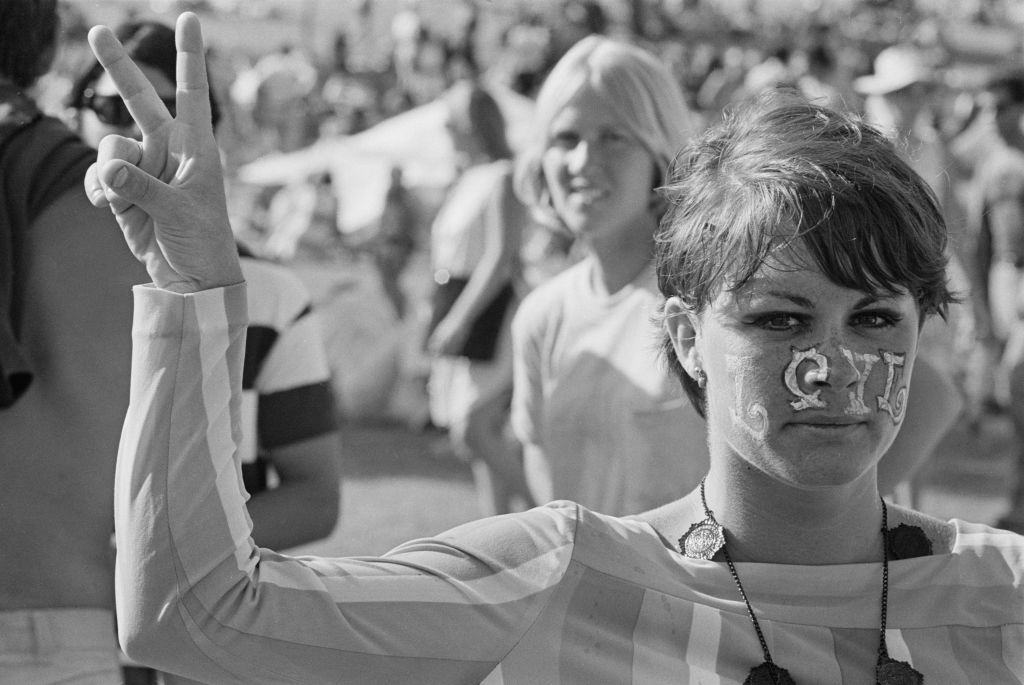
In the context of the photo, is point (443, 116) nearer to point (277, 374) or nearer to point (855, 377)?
point (277, 374)

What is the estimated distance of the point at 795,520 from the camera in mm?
1845

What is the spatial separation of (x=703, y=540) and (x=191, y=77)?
0.87 m

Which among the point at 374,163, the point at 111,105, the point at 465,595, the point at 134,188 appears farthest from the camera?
the point at 374,163

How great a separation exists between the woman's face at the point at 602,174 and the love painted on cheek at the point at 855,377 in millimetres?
1512

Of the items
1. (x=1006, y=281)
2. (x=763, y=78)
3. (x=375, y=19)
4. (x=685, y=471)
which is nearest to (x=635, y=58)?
(x=685, y=471)

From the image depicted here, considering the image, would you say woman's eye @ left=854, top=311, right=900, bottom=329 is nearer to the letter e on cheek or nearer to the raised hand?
the letter e on cheek

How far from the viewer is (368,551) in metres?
5.84

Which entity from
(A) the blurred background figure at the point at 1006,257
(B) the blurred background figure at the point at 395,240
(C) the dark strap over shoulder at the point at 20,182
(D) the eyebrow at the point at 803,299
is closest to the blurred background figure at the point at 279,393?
(C) the dark strap over shoulder at the point at 20,182

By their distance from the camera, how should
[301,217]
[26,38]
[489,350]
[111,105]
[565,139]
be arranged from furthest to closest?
[301,217] → [489,350] → [565,139] → [111,105] → [26,38]

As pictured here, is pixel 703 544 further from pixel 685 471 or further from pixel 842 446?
pixel 685 471

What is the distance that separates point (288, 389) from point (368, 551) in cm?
315

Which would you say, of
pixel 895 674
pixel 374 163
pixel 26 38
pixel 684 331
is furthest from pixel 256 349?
pixel 374 163

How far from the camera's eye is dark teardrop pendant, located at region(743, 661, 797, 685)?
1.73 metres

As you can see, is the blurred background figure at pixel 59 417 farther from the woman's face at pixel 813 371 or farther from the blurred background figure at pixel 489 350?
the blurred background figure at pixel 489 350
